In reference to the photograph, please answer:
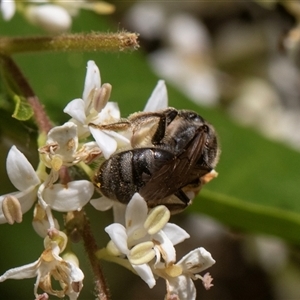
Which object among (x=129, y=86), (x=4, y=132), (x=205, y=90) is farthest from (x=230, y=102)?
(x=4, y=132)

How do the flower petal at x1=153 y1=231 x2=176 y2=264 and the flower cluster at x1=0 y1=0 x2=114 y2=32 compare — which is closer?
the flower petal at x1=153 y1=231 x2=176 y2=264

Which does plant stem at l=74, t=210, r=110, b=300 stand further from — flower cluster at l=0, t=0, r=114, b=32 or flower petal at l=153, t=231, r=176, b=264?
flower cluster at l=0, t=0, r=114, b=32

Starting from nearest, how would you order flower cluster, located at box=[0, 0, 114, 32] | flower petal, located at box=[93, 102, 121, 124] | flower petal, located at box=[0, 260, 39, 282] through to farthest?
1. flower petal, located at box=[0, 260, 39, 282]
2. flower petal, located at box=[93, 102, 121, 124]
3. flower cluster, located at box=[0, 0, 114, 32]

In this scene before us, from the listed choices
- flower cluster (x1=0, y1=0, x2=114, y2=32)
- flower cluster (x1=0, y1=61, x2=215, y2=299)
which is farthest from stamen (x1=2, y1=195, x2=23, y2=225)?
flower cluster (x1=0, y1=0, x2=114, y2=32)

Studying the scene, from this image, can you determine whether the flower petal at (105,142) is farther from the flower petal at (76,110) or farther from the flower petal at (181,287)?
the flower petal at (181,287)

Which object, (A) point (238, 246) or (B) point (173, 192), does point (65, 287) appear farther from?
(A) point (238, 246)

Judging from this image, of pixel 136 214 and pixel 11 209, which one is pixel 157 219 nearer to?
pixel 136 214
